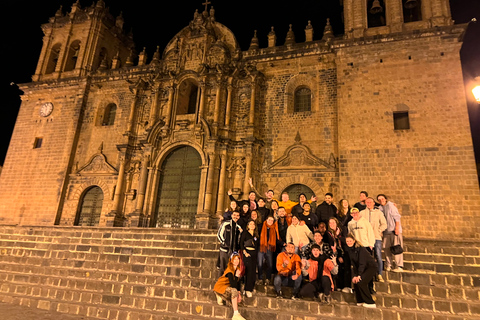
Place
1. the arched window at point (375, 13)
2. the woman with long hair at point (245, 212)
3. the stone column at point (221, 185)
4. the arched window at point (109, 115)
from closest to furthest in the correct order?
1. the woman with long hair at point (245, 212)
2. the stone column at point (221, 185)
3. the arched window at point (375, 13)
4. the arched window at point (109, 115)

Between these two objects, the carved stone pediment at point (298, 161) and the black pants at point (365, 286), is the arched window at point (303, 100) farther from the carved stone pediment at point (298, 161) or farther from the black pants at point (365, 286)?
the black pants at point (365, 286)

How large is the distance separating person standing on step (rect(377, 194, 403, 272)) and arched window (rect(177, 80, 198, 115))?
11563 mm

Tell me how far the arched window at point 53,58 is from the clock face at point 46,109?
8.19 ft

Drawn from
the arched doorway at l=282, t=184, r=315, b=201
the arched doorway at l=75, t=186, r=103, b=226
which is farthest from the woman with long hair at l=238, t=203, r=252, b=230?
the arched doorway at l=75, t=186, r=103, b=226

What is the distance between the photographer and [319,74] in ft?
49.9

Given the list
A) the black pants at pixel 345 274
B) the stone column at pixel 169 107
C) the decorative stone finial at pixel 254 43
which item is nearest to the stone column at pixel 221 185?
the stone column at pixel 169 107

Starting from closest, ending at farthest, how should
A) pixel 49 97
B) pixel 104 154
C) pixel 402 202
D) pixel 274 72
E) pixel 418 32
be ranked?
1. pixel 402 202
2. pixel 418 32
3. pixel 274 72
4. pixel 104 154
5. pixel 49 97

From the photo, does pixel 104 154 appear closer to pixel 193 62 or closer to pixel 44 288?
pixel 193 62

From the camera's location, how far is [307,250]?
6.65 metres

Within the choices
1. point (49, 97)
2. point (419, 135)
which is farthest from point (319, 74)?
point (49, 97)

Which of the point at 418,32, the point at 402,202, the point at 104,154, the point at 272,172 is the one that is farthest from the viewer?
the point at 104,154


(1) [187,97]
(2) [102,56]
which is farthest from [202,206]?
(2) [102,56]

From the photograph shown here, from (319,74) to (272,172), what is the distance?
506cm

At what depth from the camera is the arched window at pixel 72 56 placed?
2009 cm
